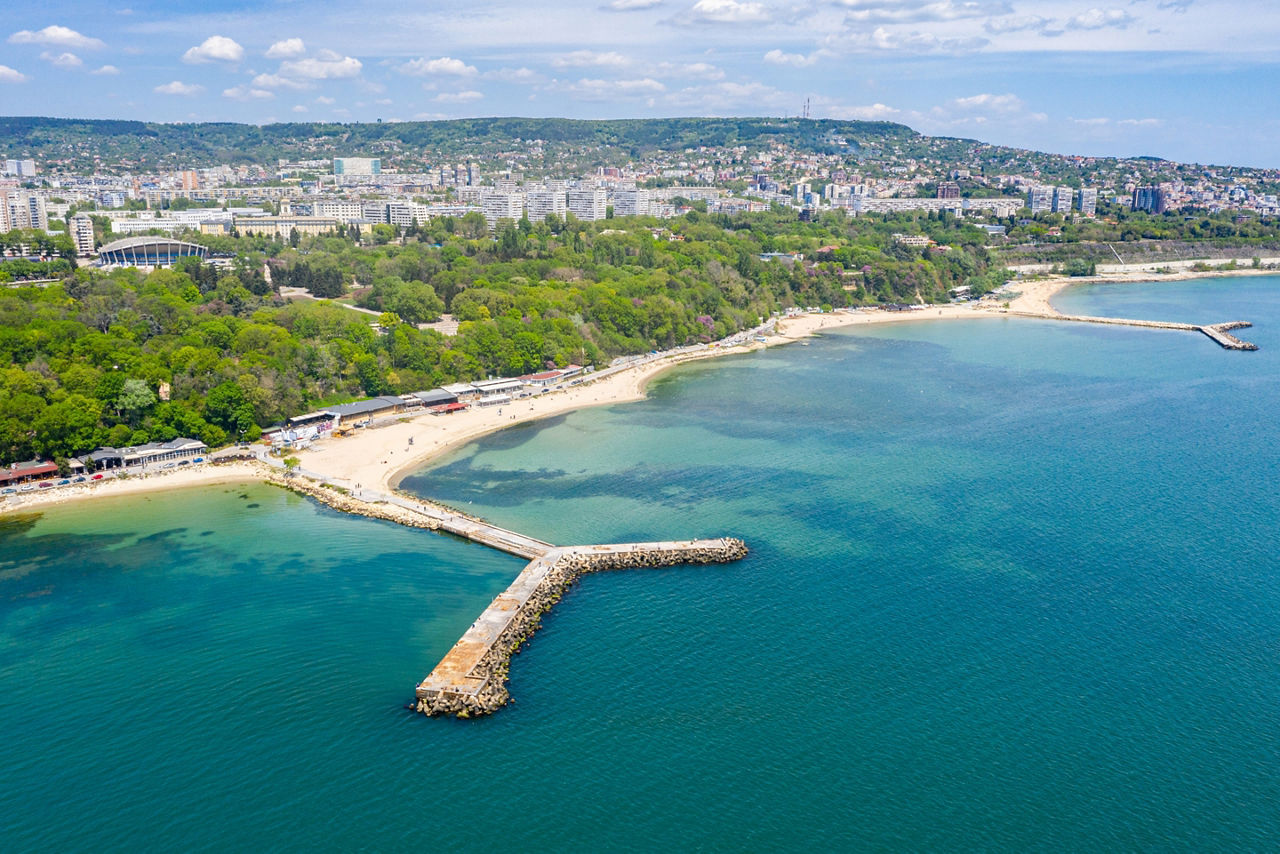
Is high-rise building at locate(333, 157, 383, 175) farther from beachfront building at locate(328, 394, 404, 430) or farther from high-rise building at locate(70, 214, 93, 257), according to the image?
beachfront building at locate(328, 394, 404, 430)

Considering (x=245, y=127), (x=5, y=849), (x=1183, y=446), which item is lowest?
(x=5, y=849)

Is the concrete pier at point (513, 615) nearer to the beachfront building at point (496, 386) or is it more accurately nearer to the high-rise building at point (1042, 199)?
the beachfront building at point (496, 386)

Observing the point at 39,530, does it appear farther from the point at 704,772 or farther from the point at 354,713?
the point at 704,772

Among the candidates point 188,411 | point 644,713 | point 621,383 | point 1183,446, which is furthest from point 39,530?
point 1183,446

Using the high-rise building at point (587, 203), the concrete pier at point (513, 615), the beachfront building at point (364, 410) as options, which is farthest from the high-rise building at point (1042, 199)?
the concrete pier at point (513, 615)

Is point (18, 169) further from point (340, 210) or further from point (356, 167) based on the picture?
point (340, 210)

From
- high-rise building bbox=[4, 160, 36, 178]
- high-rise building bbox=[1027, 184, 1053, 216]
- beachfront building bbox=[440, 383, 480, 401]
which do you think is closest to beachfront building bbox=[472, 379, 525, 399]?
beachfront building bbox=[440, 383, 480, 401]
